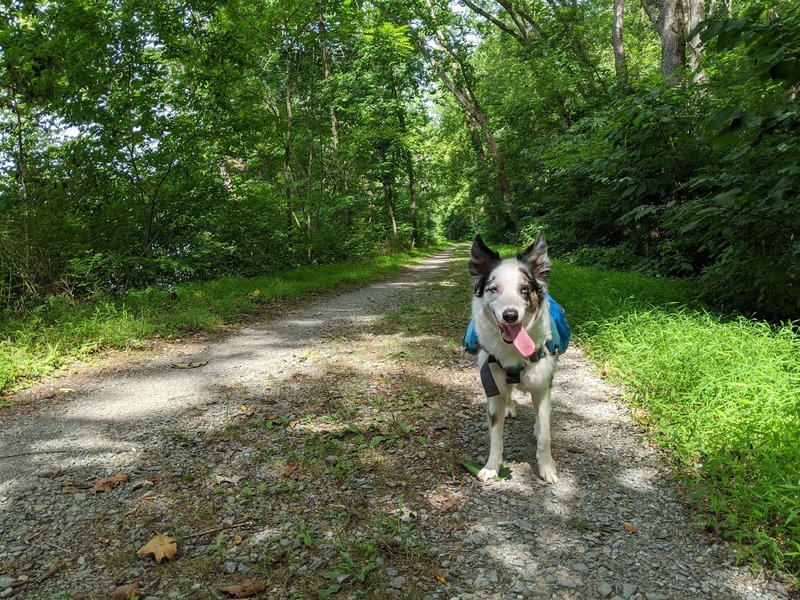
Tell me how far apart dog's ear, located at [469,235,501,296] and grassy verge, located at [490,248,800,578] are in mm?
1806

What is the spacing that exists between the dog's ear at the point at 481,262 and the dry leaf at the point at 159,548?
2.28 m

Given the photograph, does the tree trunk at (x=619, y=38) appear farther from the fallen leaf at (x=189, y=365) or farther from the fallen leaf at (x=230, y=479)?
the fallen leaf at (x=230, y=479)

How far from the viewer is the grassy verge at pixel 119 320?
5152 mm

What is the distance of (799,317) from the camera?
198 inches

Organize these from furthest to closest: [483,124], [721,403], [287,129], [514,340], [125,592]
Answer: [483,124] → [287,129] → [721,403] → [514,340] → [125,592]

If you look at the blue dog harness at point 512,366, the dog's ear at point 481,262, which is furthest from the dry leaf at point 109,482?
the dog's ear at point 481,262

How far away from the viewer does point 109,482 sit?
2902 millimetres

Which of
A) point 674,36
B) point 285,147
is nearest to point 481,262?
point 674,36

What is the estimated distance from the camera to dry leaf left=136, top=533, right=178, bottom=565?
7.33ft

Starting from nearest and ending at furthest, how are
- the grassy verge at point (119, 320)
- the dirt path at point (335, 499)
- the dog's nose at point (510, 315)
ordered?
the dirt path at point (335, 499)
the dog's nose at point (510, 315)
the grassy verge at point (119, 320)

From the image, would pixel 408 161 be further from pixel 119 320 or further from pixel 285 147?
pixel 119 320

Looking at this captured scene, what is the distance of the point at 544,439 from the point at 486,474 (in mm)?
457

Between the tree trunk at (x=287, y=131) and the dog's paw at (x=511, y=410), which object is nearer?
the dog's paw at (x=511, y=410)

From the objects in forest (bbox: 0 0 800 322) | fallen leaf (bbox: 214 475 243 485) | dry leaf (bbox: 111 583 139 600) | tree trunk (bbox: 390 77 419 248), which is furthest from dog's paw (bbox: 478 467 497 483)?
tree trunk (bbox: 390 77 419 248)
